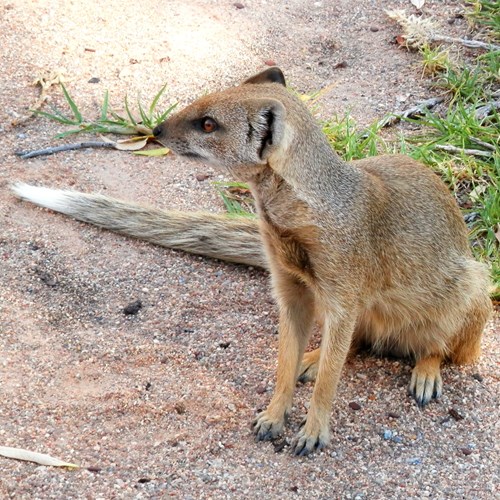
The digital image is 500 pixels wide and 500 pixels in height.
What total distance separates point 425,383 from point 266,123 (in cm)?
120

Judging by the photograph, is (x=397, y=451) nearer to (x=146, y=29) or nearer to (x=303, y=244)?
(x=303, y=244)

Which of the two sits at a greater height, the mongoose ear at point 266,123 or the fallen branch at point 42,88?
the mongoose ear at point 266,123

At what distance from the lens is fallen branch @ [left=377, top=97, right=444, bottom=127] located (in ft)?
15.4

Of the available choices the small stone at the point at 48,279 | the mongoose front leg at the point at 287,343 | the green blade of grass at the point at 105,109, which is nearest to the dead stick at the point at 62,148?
the green blade of grass at the point at 105,109

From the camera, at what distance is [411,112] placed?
15.6ft

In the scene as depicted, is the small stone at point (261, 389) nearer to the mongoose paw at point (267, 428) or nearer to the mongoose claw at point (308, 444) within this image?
the mongoose paw at point (267, 428)

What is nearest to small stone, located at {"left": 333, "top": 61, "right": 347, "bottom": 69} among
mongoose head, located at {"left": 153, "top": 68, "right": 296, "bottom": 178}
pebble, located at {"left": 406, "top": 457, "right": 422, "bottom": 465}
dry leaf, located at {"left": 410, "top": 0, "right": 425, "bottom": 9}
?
dry leaf, located at {"left": 410, "top": 0, "right": 425, "bottom": 9}

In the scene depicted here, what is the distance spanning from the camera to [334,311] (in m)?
2.93

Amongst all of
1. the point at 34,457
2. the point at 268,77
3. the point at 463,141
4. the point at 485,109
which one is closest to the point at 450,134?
the point at 463,141

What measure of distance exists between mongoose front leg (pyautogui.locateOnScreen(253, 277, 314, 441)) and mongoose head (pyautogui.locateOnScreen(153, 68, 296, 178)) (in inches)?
19.9

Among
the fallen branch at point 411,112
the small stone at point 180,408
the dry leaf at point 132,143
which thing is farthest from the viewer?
the fallen branch at point 411,112

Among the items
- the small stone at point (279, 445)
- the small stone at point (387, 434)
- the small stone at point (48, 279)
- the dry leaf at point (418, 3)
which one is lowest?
the small stone at point (279, 445)

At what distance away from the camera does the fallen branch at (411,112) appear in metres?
4.69

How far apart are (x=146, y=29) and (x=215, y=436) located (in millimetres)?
2943
